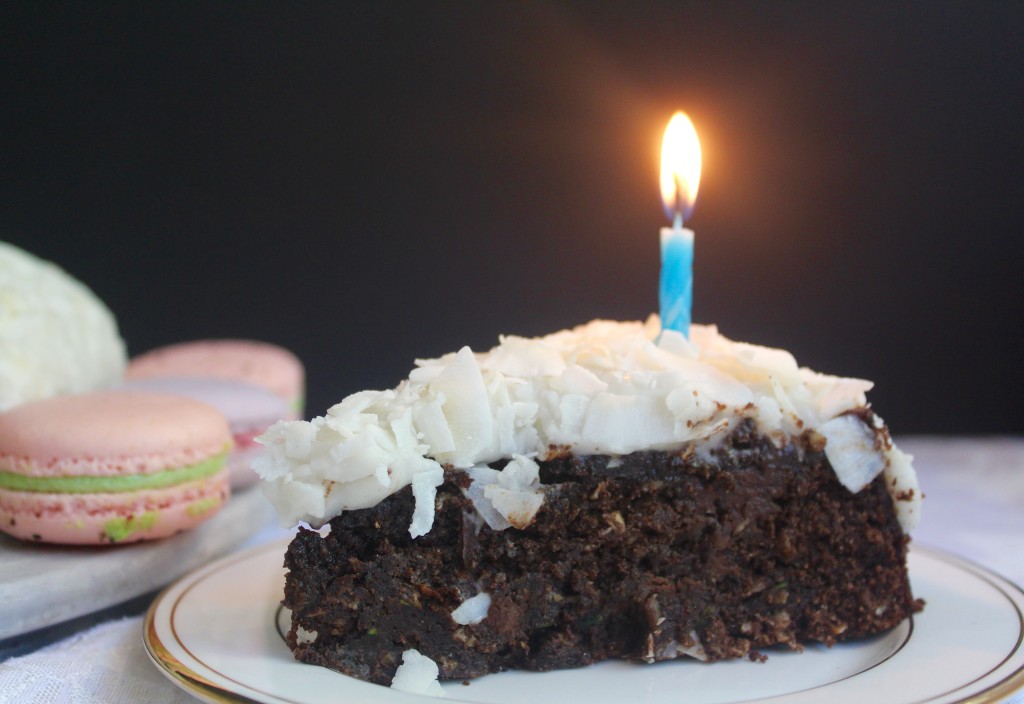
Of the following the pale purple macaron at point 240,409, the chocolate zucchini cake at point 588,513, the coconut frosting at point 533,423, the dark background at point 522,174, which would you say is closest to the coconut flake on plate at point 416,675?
the chocolate zucchini cake at point 588,513

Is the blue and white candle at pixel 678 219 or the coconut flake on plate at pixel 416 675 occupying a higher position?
the blue and white candle at pixel 678 219

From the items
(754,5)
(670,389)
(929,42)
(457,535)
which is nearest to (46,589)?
(457,535)

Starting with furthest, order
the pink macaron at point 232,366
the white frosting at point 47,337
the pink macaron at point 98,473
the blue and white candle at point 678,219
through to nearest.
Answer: the pink macaron at point 232,366 < the white frosting at point 47,337 < the pink macaron at point 98,473 < the blue and white candle at point 678,219

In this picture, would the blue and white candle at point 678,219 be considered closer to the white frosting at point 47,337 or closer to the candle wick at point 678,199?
the candle wick at point 678,199

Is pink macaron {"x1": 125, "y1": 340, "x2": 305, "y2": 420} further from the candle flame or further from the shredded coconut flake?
the shredded coconut flake

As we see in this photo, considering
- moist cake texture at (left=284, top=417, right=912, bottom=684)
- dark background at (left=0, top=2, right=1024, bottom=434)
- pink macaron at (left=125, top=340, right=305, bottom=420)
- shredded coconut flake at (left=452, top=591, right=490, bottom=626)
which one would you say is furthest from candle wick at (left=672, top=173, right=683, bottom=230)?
pink macaron at (left=125, top=340, right=305, bottom=420)

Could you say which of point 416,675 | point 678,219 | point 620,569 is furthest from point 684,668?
point 678,219
